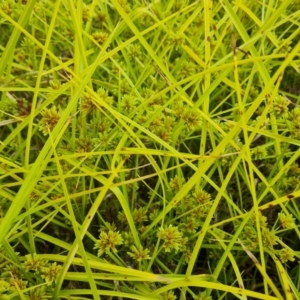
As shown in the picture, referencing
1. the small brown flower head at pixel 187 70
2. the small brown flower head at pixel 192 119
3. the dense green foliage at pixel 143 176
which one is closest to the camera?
the dense green foliage at pixel 143 176

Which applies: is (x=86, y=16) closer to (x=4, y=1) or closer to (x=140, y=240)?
(x=4, y=1)

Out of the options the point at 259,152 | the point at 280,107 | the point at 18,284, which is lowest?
the point at 18,284

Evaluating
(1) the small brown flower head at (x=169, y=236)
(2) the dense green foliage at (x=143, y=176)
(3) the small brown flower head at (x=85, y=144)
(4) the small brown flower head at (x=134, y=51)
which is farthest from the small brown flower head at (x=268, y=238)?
(4) the small brown flower head at (x=134, y=51)

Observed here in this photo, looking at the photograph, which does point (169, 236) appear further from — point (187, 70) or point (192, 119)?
point (187, 70)

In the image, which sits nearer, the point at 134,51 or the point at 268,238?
the point at 268,238

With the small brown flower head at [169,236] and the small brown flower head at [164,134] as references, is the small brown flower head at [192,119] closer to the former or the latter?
the small brown flower head at [164,134]

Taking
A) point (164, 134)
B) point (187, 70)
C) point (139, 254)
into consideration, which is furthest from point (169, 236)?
point (187, 70)

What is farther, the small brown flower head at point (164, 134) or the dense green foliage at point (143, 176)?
the small brown flower head at point (164, 134)

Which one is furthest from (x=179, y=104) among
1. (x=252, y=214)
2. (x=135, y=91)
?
(x=252, y=214)

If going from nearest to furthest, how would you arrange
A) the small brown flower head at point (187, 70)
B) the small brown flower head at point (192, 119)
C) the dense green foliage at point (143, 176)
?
the dense green foliage at point (143, 176) < the small brown flower head at point (192, 119) < the small brown flower head at point (187, 70)

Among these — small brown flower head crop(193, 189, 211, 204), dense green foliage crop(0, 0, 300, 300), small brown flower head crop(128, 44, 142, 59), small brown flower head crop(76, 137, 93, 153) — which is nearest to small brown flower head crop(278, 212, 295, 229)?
dense green foliage crop(0, 0, 300, 300)
